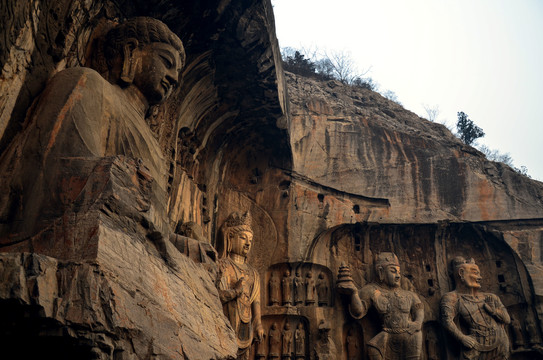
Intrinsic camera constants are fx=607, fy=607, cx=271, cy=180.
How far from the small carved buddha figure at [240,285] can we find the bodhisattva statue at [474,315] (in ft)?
10.1

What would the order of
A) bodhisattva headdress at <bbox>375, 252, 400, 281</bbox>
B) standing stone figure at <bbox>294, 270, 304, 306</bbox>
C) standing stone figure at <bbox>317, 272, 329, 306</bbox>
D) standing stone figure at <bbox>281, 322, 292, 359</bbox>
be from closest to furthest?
standing stone figure at <bbox>281, 322, 292, 359</bbox>
standing stone figure at <bbox>294, 270, 304, 306</bbox>
standing stone figure at <bbox>317, 272, 329, 306</bbox>
bodhisattva headdress at <bbox>375, 252, 400, 281</bbox>

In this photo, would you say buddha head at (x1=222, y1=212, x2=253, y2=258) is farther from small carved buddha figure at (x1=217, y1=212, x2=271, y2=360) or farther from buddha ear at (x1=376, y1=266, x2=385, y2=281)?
buddha ear at (x1=376, y1=266, x2=385, y2=281)

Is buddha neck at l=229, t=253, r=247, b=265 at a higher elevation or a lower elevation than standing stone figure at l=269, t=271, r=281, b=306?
higher

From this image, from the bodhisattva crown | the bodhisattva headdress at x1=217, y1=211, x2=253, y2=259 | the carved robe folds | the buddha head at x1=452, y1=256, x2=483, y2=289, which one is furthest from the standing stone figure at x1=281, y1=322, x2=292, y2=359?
the buddha head at x1=452, y1=256, x2=483, y2=289

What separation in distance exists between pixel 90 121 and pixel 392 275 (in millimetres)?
6131

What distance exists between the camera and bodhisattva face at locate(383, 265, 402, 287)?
9.05m

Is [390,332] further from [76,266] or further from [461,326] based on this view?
[76,266]

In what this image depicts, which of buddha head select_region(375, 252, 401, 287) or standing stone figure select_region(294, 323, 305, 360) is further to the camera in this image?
buddha head select_region(375, 252, 401, 287)

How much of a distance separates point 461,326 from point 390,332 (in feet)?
4.15

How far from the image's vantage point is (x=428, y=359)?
9070 millimetres

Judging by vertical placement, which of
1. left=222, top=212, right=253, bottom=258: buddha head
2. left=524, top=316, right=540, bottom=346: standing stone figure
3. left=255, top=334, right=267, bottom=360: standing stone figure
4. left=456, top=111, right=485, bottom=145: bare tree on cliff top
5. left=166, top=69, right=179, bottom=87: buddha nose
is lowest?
left=255, top=334, right=267, bottom=360: standing stone figure

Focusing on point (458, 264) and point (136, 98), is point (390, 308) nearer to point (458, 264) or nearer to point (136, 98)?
point (458, 264)

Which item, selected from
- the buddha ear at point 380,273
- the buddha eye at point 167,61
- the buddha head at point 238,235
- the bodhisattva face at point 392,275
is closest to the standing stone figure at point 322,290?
the buddha ear at point 380,273

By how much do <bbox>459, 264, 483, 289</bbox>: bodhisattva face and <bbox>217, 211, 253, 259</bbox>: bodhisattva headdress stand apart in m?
3.51
